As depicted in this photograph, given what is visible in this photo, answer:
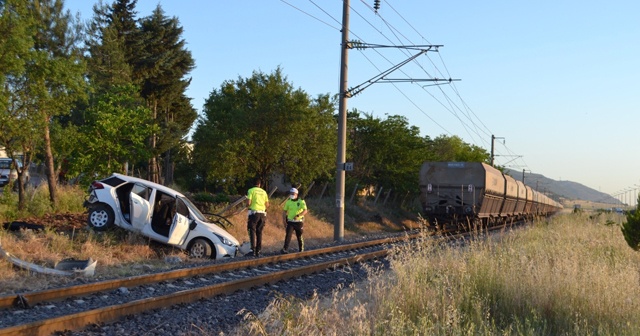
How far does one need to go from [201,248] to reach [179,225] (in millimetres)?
829

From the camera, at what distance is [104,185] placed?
1511 centimetres

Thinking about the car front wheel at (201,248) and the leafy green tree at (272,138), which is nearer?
the car front wheel at (201,248)

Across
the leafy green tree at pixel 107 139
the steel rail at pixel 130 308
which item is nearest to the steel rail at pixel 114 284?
the steel rail at pixel 130 308

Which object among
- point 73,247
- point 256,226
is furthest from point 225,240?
point 73,247

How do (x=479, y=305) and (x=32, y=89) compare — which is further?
(x=32, y=89)

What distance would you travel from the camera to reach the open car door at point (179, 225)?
14980mm

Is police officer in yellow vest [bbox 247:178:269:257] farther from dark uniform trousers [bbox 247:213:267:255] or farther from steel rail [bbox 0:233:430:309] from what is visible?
steel rail [bbox 0:233:430:309]

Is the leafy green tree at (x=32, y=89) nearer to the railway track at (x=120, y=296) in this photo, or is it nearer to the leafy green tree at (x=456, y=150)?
the railway track at (x=120, y=296)

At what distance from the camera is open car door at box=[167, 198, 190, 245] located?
14980 millimetres

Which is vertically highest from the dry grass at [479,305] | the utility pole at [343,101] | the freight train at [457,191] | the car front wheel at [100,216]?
the utility pole at [343,101]

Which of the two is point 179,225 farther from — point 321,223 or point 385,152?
point 385,152

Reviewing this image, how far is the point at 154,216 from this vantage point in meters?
15.6

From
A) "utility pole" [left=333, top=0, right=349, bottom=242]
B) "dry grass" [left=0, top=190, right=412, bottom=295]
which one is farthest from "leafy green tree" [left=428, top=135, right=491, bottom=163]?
"dry grass" [left=0, top=190, right=412, bottom=295]

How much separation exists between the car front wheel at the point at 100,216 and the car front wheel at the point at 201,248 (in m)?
1.89
